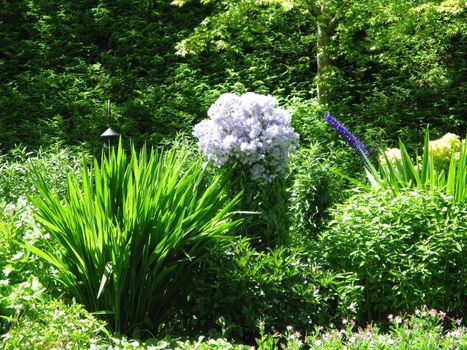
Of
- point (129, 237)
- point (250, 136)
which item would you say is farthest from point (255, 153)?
point (129, 237)

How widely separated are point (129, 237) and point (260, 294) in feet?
2.75

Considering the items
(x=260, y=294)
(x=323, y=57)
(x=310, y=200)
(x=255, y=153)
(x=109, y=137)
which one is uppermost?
(x=323, y=57)

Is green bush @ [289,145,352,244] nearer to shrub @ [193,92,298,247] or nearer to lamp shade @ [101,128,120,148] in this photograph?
shrub @ [193,92,298,247]

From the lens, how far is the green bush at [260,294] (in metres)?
4.25

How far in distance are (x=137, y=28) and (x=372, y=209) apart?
28.2 ft

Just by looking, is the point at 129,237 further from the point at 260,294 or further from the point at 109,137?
the point at 109,137

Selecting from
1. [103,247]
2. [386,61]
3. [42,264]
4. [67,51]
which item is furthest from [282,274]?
[67,51]

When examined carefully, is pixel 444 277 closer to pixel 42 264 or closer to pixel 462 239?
pixel 462 239

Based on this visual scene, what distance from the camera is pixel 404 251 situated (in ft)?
14.5

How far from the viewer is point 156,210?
4168 millimetres

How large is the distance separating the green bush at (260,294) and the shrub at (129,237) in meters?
0.18

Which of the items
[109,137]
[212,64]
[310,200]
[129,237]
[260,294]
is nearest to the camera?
[129,237]

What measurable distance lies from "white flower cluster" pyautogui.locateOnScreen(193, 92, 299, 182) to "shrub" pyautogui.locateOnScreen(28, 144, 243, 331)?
662 millimetres

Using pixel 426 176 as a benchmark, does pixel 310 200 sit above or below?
below
